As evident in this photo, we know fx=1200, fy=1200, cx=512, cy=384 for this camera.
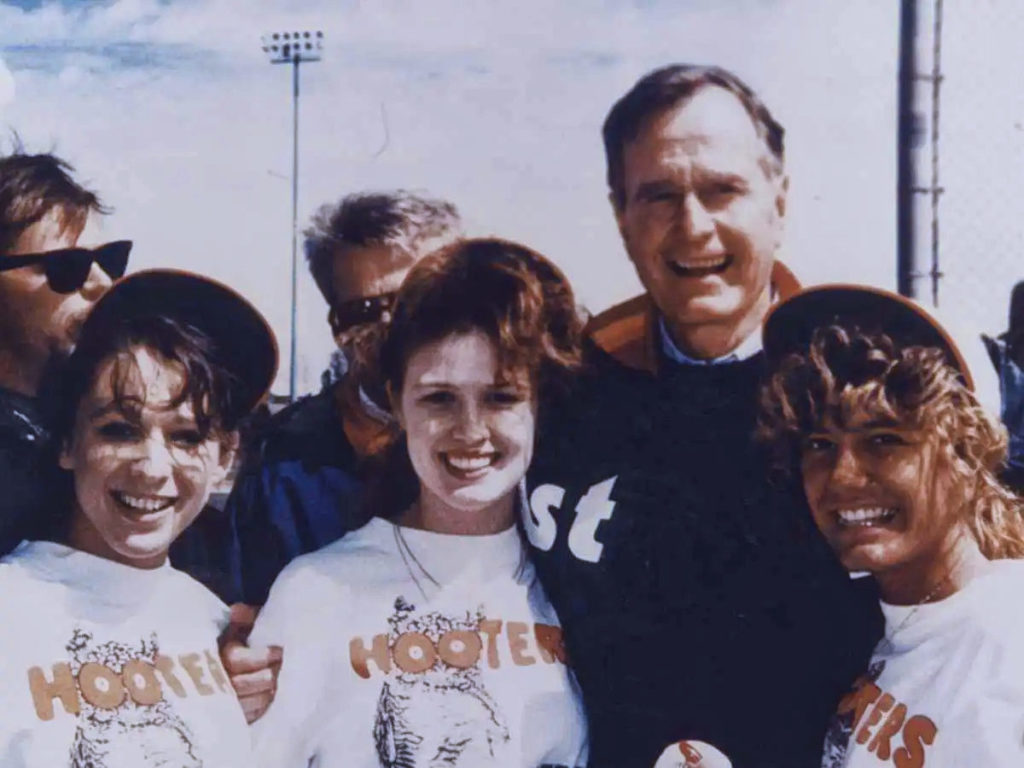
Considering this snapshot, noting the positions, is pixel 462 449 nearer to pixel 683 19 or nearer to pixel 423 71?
pixel 423 71

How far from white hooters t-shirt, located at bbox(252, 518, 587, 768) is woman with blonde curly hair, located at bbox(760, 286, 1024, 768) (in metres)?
0.72

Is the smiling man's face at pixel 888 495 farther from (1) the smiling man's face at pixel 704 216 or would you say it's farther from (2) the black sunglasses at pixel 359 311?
(2) the black sunglasses at pixel 359 311

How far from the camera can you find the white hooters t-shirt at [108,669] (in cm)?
289

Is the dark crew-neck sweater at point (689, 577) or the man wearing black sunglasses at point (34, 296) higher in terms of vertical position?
the man wearing black sunglasses at point (34, 296)

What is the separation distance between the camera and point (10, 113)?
3.18m

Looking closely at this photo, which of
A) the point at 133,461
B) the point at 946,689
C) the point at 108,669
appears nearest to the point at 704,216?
the point at 946,689

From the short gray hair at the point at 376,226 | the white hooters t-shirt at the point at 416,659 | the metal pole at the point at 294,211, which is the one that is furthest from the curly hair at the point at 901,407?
the metal pole at the point at 294,211

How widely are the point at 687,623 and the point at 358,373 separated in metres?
1.04

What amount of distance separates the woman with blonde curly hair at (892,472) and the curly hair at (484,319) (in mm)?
526

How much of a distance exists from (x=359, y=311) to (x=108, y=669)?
A: 42.2 inches

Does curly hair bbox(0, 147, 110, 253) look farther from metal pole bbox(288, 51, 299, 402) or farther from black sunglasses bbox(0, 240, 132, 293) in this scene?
metal pole bbox(288, 51, 299, 402)

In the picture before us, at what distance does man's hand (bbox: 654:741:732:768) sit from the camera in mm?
2971

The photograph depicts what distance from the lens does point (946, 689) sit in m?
2.80

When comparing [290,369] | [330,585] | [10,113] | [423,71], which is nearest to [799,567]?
[330,585]
